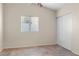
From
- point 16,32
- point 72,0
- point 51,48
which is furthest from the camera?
point 16,32

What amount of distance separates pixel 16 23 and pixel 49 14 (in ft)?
3.21

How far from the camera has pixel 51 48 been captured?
2648 mm

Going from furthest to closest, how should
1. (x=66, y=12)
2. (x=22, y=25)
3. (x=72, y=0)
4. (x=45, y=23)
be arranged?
1. (x=66, y=12)
2. (x=45, y=23)
3. (x=22, y=25)
4. (x=72, y=0)

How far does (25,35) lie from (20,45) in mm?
310

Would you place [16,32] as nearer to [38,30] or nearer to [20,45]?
[20,45]

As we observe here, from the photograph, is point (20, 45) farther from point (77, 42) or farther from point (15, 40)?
point (77, 42)

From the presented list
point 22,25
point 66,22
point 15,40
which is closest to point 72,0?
point 22,25

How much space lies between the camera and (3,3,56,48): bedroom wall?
8.20 feet

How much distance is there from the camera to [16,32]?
285cm

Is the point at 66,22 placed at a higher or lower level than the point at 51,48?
higher

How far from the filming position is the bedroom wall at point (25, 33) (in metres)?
2.50

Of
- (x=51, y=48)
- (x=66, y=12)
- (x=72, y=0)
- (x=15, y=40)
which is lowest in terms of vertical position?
(x=51, y=48)

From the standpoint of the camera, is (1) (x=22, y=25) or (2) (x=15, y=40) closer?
(1) (x=22, y=25)

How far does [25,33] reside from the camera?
274cm
